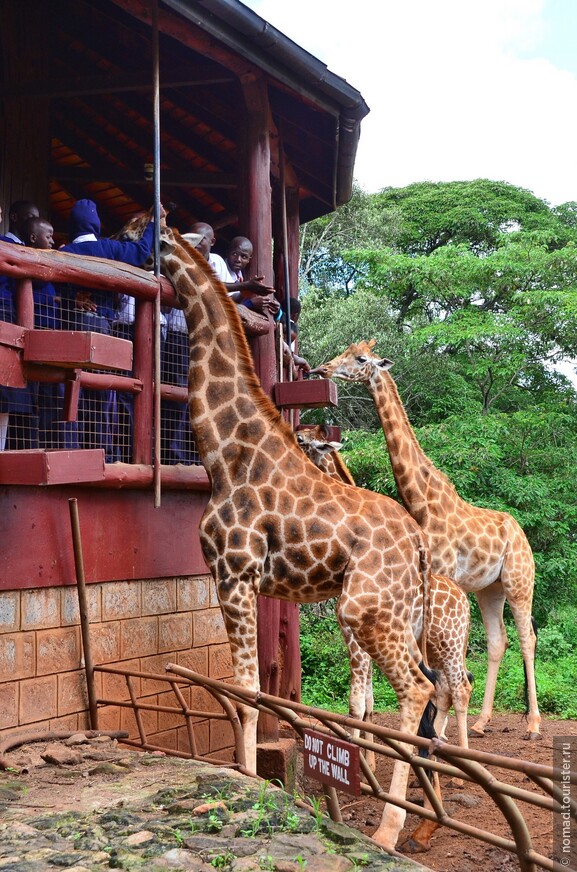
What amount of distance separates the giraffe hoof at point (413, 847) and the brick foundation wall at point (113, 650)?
5.42 ft

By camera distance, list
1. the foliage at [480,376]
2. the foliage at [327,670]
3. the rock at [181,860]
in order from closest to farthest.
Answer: the rock at [181,860], the foliage at [327,670], the foliage at [480,376]

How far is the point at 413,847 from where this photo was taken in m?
6.34

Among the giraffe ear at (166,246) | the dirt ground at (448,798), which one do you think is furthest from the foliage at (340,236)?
the giraffe ear at (166,246)

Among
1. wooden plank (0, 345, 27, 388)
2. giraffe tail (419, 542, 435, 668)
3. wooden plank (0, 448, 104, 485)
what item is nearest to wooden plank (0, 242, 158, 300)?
wooden plank (0, 345, 27, 388)

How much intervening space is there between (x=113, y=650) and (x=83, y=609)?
0.55 m

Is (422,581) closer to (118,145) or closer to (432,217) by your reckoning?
(118,145)

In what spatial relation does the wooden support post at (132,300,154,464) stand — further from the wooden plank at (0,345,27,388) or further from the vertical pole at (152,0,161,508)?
the wooden plank at (0,345,27,388)

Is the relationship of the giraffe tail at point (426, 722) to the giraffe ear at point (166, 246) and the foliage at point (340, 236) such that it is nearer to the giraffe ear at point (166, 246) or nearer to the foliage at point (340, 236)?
the giraffe ear at point (166, 246)

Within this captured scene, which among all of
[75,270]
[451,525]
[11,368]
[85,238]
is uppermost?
[85,238]

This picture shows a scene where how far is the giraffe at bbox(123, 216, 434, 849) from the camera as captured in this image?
19.6 feet

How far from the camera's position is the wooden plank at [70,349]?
4.99 m

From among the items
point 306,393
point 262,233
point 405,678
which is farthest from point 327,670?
point 262,233

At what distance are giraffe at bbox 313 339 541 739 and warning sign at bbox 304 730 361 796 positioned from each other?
4749 millimetres

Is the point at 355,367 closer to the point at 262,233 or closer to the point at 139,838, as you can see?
the point at 262,233
